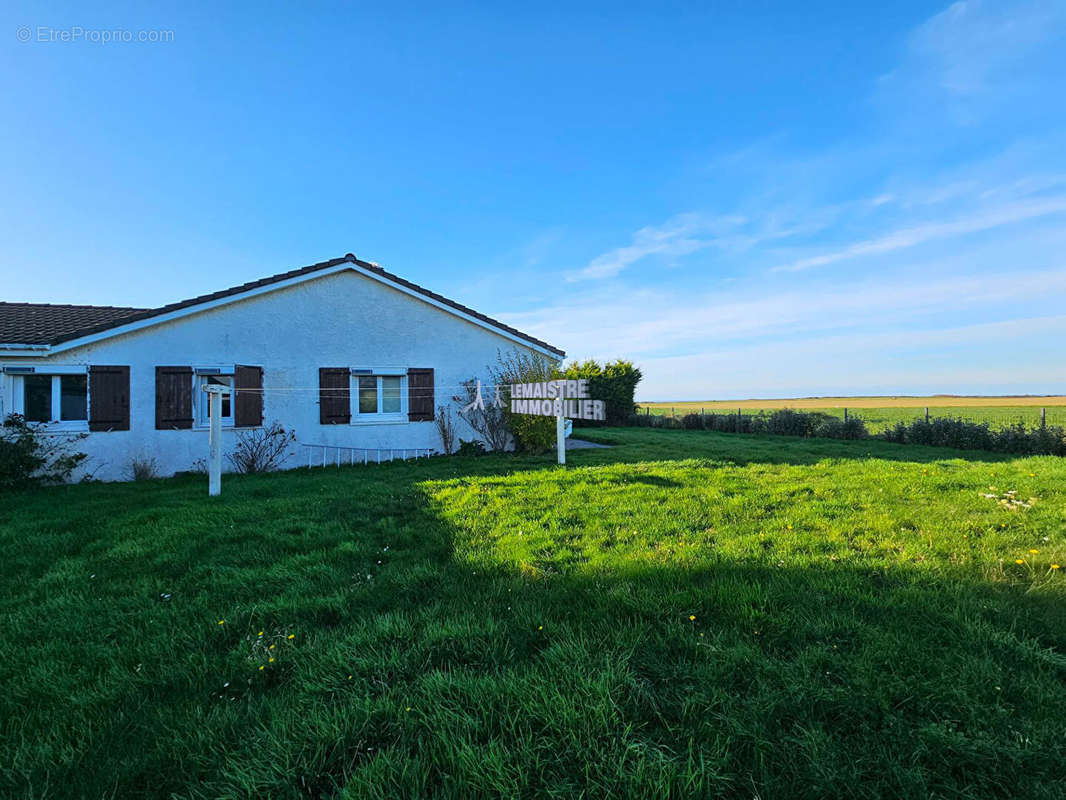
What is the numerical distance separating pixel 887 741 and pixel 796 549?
2.27 m

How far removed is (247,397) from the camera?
33.9 ft

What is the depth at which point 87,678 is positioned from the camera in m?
2.52

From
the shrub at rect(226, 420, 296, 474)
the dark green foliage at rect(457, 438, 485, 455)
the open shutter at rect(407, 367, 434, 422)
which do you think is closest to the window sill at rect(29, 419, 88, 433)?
the shrub at rect(226, 420, 296, 474)

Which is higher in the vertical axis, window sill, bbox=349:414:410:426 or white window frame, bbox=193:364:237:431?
white window frame, bbox=193:364:237:431

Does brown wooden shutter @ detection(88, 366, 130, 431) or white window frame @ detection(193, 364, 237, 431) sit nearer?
brown wooden shutter @ detection(88, 366, 130, 431)

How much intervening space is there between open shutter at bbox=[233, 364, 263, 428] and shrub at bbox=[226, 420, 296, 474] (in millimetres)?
252

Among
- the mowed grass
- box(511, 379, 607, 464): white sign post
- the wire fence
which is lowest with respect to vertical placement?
the mowed grass

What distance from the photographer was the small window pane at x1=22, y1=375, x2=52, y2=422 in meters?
9.31

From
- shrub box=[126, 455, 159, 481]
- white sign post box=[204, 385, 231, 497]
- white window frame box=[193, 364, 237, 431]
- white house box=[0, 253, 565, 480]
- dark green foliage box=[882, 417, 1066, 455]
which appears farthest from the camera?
dark green foliage box=[882, 417, 1066, 455]

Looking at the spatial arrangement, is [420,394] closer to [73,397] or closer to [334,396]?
[334,396]

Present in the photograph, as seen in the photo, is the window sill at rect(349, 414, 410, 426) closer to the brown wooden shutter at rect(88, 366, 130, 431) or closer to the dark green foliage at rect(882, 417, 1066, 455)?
the brown wooden shutter at rect(88, 366, 130, 431)

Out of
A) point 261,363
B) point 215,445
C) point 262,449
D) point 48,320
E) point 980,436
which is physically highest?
point 48,320

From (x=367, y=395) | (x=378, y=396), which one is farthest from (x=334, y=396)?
(x=378, y=396)

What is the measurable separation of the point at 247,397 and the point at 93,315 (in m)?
6.14
